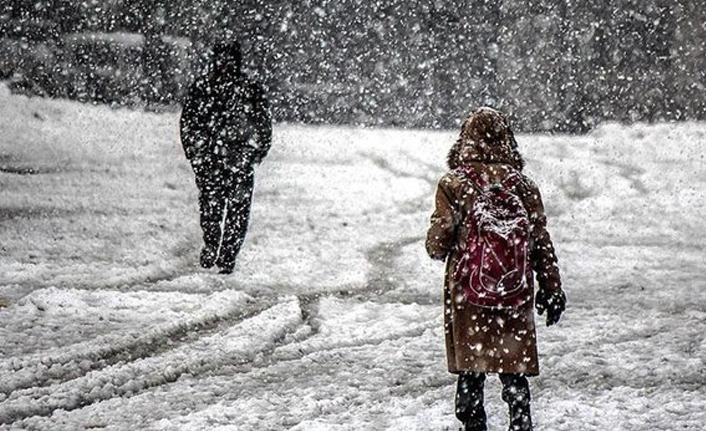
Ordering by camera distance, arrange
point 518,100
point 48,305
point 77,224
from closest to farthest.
A: 1. point 48,305
2. point 77,224
3. point 518,100

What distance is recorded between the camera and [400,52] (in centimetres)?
1889

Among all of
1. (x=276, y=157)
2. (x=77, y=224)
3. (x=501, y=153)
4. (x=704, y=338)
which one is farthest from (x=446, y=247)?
(x=276, y=157)

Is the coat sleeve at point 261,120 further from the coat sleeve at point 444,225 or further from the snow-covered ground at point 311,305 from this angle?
the coat sleeve at point 444,225

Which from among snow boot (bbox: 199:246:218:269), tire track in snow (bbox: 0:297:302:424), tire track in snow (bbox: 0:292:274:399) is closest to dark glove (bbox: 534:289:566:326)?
tire track in snow (bbox: 0:297:302:424)

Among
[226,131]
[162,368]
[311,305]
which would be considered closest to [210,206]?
[226,131]

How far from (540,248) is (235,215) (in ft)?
15.1

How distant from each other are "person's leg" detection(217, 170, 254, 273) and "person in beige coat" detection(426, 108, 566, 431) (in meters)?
4.32

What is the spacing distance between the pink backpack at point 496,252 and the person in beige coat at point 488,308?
0.15ft

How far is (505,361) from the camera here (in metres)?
3.68

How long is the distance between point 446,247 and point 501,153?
19.2 inches

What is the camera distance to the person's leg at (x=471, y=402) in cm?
386

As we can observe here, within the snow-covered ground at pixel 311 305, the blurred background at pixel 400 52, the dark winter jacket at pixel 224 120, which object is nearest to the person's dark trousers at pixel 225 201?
the dark winter jacket at pixel 224 120

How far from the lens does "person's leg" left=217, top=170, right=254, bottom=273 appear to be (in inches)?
312

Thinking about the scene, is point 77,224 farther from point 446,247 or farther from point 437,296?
point 446,247
